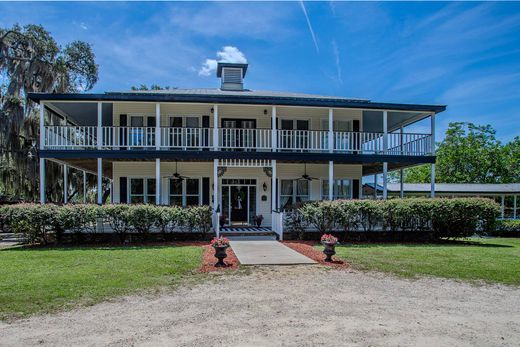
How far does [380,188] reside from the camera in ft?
Result: 91.5

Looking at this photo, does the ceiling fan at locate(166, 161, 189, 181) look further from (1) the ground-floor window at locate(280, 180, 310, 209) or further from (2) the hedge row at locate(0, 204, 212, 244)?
(1) the ground-floor window at locate(280, 180, 310, 209)

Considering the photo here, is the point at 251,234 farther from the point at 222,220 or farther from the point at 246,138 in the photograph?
the point at 246,138

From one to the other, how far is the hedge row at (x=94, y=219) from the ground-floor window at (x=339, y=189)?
6814 mm

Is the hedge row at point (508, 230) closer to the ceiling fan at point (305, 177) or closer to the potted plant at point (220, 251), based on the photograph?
the ceiling fan at point (305, 177)

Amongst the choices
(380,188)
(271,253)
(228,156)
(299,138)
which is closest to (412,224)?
(299,138)

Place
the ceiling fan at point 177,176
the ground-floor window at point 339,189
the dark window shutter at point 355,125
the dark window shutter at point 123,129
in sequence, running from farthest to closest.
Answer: the ground-floor window at point 339,189
the dark window shutter at point 355,125
the ceiling fan at point 177,176
the dark window shutter at point 123,129

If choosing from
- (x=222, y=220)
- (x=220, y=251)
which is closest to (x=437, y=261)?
(x=220, y=251)

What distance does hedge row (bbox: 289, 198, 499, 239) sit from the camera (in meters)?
13.8

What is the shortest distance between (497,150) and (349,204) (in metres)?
38.4

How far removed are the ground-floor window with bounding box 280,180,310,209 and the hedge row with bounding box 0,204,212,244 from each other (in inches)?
204

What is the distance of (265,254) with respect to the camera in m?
10.7

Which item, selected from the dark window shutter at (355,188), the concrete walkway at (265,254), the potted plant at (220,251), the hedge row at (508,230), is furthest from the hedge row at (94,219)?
the hedge row at (508,230)

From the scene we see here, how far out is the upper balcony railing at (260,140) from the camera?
15.7m

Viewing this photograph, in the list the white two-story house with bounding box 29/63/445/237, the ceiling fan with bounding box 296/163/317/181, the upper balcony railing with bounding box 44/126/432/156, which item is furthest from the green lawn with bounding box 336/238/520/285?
the upper balcony railing with bounding box 44/126/432/156
